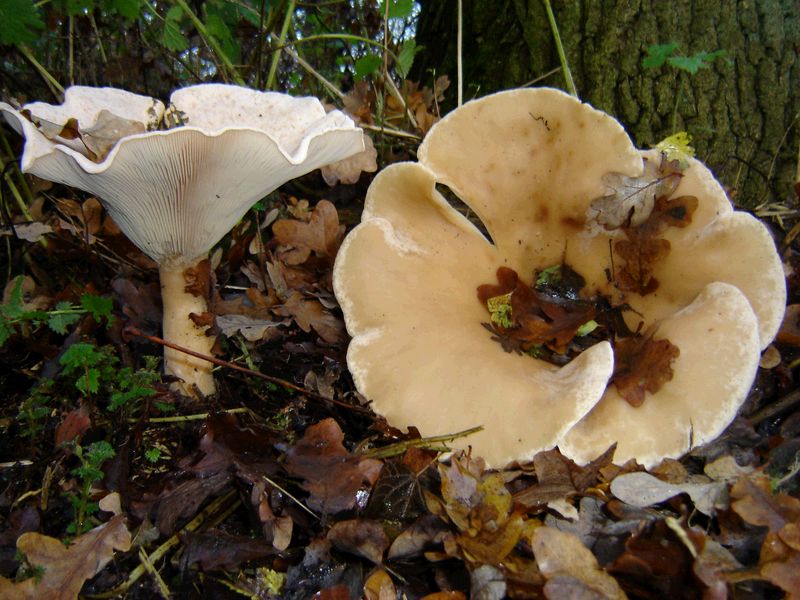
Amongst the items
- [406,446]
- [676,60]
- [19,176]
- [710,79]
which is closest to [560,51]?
[676,60]

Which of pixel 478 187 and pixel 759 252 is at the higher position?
pixel 478 187

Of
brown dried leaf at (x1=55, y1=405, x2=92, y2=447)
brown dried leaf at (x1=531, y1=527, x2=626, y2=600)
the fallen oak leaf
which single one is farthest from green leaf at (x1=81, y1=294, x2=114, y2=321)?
the fallen oak leaf

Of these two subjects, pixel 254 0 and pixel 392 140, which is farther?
pixel 254 0

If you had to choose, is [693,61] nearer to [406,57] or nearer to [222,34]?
[406,57]

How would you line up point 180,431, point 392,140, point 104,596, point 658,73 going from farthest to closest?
point 392,140 → point 658,73 → point 180,431 → point 104,596

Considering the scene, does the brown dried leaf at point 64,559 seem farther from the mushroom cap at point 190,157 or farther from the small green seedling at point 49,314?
the mushroom cap at point 190,157

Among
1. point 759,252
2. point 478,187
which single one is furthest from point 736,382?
point 478,187

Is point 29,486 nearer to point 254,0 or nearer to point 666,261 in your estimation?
point 666,261
